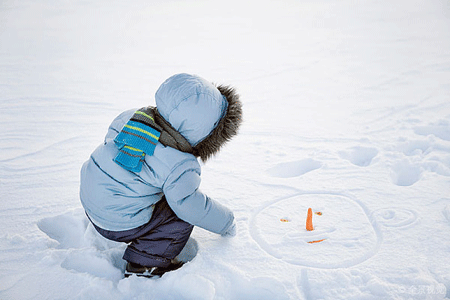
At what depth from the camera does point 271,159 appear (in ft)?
8.59

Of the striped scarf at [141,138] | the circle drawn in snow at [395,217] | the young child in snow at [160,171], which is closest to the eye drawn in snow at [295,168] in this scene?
the circle drawn in snow at [395,217]

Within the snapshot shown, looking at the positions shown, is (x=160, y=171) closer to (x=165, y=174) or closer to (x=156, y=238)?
(x=165, y=174)

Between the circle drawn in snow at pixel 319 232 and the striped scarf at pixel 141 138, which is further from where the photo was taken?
the circle drawn in snow at pixel 319 232

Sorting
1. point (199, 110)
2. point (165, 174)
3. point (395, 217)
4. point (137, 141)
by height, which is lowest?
point (395, 217)

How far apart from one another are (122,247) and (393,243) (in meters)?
1.28

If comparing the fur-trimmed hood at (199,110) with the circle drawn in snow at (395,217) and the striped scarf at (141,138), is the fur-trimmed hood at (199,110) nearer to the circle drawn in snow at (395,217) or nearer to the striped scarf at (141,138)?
the striped scarf at (141,138)

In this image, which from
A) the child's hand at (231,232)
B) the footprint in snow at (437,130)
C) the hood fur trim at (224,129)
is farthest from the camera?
the footprint in snow at (437,130)

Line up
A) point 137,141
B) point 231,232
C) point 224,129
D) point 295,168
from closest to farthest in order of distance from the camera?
point 137,141
point 224,129
point 231,232
point 295,168

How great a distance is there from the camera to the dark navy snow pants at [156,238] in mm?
1717

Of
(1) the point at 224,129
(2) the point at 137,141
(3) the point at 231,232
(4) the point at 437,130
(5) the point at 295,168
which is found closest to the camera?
(2) the point at 137,141

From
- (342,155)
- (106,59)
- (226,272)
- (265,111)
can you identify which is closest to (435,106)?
Answer: (342,155)

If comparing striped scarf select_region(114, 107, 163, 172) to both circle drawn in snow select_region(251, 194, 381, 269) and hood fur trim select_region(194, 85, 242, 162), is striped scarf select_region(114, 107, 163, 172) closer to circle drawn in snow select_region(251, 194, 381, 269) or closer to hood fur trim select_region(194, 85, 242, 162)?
hood fur trim select_region(194, 85, 242, 162)

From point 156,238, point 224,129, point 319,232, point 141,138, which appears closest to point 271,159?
point 319,232

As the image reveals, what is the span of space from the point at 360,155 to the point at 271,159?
0.61m
